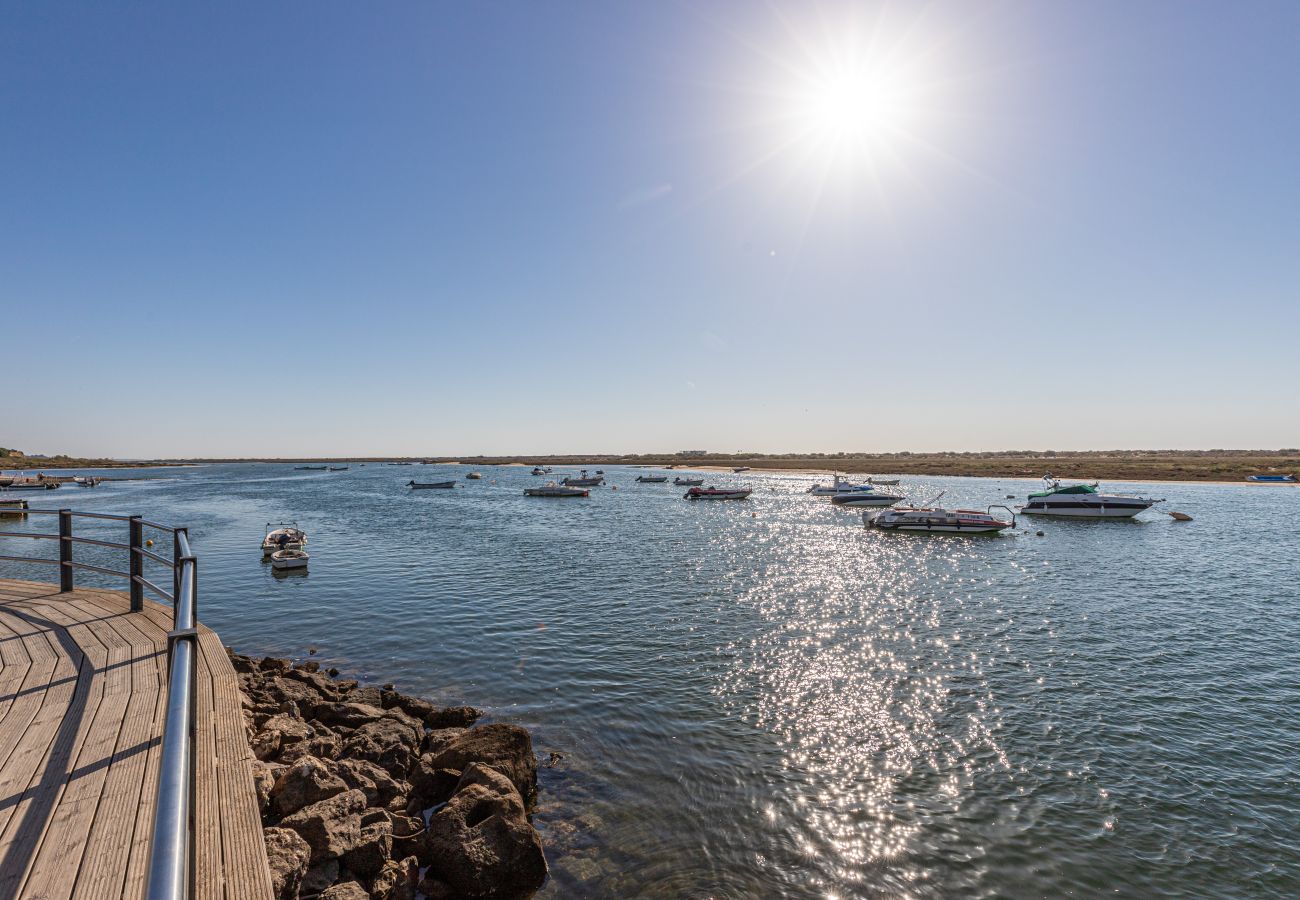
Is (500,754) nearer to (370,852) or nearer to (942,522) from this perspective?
(370,852)

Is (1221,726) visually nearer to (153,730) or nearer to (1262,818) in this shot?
(1262,818)

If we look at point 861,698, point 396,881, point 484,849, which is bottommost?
point 861,698

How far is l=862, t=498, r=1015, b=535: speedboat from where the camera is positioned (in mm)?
44156

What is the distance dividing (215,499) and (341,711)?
90547mm

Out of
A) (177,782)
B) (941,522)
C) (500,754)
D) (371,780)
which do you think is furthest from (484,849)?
(941,522)

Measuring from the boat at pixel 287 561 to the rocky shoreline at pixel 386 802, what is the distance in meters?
19.6

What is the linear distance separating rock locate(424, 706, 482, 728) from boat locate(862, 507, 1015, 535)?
40.7 m

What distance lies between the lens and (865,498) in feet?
219

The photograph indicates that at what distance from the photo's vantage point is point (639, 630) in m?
20.0

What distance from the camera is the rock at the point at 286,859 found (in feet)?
19.9

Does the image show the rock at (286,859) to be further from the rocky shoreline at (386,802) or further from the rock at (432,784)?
the rock at (432,784)

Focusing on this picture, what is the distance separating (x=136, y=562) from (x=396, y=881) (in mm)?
6641

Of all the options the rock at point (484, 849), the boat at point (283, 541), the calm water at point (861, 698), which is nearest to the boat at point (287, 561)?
the calm water at point (861, 698)

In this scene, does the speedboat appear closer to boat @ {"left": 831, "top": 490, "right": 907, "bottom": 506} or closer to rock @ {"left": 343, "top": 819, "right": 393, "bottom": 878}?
boat @ {"left": 831, "top": 490, "right": 907, "bottom": 506}
